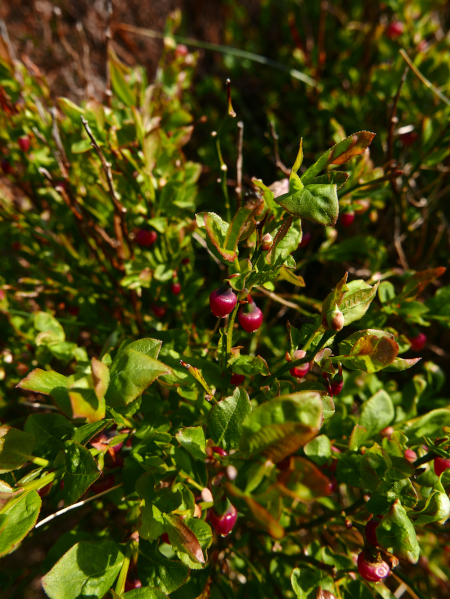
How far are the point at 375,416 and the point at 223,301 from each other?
42cm

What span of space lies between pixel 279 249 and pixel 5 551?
48 cm

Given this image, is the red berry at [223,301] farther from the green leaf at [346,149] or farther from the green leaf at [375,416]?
the green leaf at [375,416]

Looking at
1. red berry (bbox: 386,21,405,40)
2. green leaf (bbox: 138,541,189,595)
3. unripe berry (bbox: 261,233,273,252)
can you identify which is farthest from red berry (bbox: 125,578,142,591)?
red berry (bbox: 386,21,405,40)

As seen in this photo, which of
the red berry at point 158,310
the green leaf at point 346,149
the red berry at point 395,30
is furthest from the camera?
the red berry at point 395,30

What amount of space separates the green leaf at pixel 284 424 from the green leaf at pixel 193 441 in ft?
0.44

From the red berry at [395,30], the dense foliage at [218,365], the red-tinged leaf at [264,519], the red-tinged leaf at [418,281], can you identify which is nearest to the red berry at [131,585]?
the dense foliage at [218,365]

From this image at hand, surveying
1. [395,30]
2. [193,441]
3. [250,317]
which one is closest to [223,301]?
[250,317]

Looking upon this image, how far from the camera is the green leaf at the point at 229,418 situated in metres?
0.53

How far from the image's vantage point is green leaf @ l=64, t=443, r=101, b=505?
49cm

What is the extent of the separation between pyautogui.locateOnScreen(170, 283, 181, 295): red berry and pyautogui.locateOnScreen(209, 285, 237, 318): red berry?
0.40 m

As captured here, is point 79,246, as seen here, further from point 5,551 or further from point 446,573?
point 446,573

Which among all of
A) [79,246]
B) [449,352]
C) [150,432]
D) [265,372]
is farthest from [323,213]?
[449,352]

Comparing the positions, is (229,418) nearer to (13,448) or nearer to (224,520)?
(224,520)

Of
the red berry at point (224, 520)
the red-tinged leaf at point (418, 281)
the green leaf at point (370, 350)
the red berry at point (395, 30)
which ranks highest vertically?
the red berry at point (395, 30)
